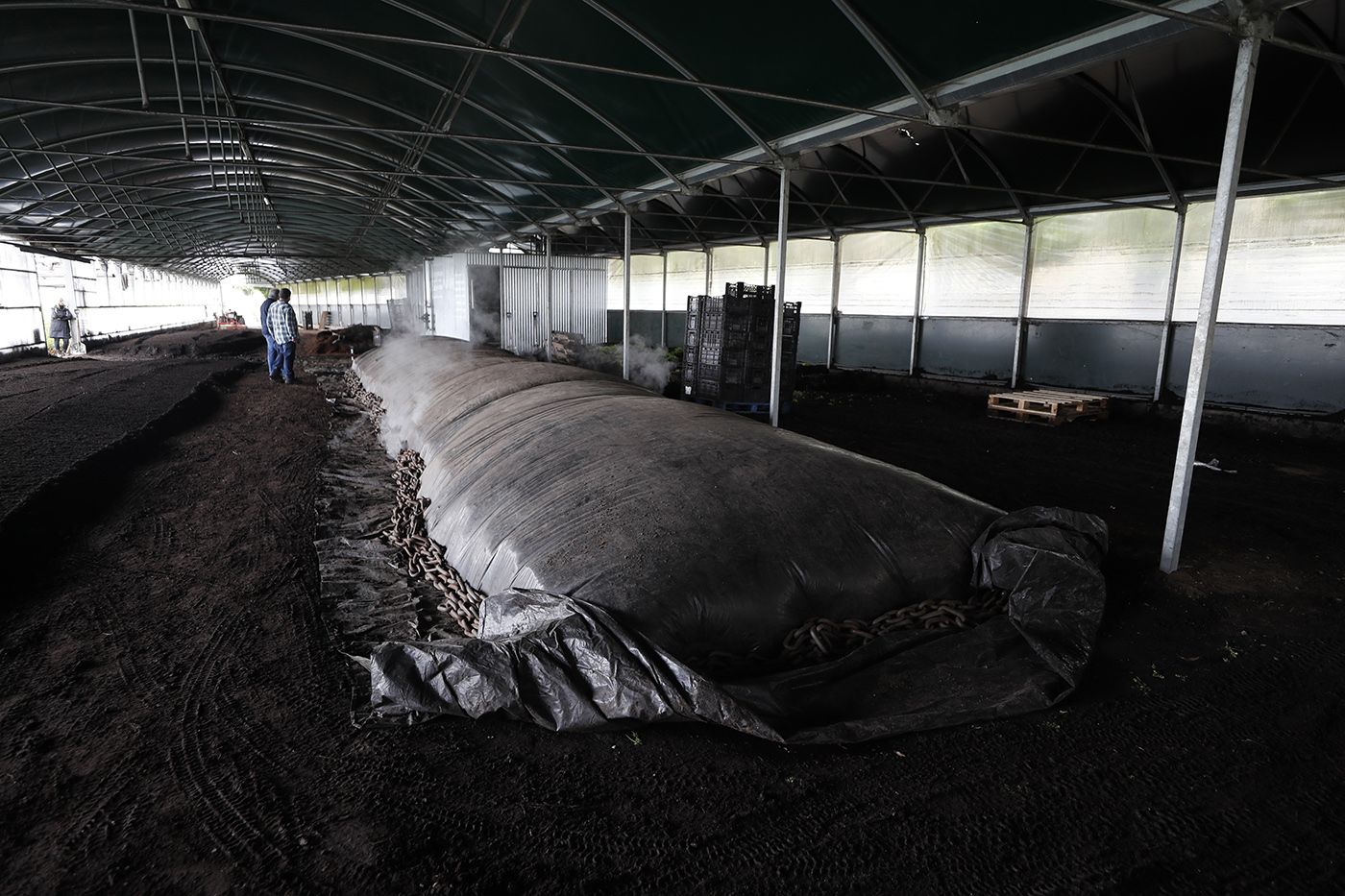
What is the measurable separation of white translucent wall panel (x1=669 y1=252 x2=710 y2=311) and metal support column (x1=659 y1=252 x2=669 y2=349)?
0.47 ft

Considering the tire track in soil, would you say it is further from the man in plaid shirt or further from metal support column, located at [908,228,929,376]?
metal support column, located at [908,228,929,376]

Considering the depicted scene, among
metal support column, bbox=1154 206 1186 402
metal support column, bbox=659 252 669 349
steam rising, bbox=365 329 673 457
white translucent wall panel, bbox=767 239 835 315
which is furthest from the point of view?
metal support column, bbox=659 252 669 349

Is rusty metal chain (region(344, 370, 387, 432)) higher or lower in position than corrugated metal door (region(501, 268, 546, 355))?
lower

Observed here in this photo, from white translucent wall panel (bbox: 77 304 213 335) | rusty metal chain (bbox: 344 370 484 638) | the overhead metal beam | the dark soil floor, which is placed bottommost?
the dark soil floor

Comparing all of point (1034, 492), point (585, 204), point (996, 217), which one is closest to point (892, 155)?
point (996, 217)

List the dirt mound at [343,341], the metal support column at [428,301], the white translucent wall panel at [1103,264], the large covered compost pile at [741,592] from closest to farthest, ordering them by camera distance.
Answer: the large covered compost pile at [741,592]
the white translucent wall panel at [1103,264]
the dirt mound at [343,341]
the metal support column at [428,301]

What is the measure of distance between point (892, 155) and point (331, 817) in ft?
47.8

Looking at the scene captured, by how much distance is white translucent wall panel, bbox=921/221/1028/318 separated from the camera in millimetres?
14516

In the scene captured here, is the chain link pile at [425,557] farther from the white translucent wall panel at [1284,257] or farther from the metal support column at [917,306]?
the metal support column at [917,306]

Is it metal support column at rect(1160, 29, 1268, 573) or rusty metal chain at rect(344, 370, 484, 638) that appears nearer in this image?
rusty metal chain at rect(344, 370, 484, 638)

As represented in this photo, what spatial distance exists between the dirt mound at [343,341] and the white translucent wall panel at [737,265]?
1368cm

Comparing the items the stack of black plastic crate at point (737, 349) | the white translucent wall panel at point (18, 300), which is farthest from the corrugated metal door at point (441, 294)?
the stack of black plastic crate at point (737, 349)

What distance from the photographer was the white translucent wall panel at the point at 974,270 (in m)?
14.5

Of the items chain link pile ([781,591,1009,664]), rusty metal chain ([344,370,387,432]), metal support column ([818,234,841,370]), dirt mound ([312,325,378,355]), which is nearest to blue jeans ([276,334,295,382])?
rusty metal chain ([344,370,387,432])
